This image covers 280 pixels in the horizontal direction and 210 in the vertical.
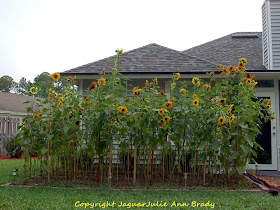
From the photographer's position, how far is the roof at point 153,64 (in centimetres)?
721

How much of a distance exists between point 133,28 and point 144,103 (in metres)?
7.67

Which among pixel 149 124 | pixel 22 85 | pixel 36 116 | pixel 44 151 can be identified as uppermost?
pixel 22 85

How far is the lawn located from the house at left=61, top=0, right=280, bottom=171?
120 inches

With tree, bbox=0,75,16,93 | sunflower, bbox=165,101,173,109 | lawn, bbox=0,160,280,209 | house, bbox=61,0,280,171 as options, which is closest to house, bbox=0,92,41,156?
house, bbox=61,0,280,171

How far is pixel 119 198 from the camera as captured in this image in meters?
4.06

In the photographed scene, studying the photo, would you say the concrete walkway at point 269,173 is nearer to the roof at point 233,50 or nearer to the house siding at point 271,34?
the house siding at point 271,34

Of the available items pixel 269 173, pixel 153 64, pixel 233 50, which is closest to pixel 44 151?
pixel 153 64

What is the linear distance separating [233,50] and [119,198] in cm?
787

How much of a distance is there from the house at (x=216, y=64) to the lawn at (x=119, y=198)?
3.04 metres

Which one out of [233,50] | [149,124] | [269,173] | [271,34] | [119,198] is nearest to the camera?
[119,198]

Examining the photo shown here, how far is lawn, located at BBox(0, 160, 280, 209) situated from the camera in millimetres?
A: 3688

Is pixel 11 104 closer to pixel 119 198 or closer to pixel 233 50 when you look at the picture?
pixel 233 50

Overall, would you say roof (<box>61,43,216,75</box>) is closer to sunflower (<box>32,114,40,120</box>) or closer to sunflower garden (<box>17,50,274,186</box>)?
sunflower garden (<box>17,50,274,186</box>)

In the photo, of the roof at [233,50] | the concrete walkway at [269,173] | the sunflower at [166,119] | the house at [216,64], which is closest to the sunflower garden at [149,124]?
the sunflower at [166,119]
